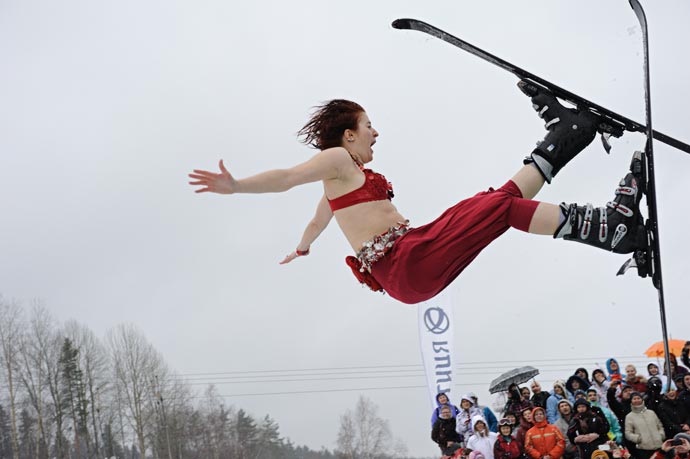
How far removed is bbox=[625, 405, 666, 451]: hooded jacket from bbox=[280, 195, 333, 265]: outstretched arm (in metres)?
4.38

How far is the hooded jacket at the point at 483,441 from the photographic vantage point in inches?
328

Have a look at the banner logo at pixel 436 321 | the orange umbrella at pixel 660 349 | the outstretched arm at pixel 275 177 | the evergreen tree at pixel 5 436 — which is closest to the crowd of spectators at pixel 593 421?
the orange umbrella at pixel 660 349

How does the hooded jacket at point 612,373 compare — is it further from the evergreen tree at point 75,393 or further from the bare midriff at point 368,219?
the evergreen tree at point 75,393

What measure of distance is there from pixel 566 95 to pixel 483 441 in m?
4.99

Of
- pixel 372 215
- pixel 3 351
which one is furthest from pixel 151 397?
pixel 372 215

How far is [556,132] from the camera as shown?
14.6 ft

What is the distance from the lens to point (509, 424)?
8.12 metres

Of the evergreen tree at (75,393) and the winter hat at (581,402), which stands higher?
the evergreen tree at (75,393)

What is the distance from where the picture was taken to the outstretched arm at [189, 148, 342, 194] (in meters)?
3.49

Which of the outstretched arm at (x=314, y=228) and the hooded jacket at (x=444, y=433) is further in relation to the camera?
the hooded jacket at (x=444, y=433)

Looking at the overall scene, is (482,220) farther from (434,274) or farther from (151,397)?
(151,397)

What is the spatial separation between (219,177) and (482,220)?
1.54m

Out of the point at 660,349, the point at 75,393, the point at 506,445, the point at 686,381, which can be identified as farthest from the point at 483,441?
the point at 75,393

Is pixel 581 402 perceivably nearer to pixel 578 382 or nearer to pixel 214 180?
pixel 578 382
